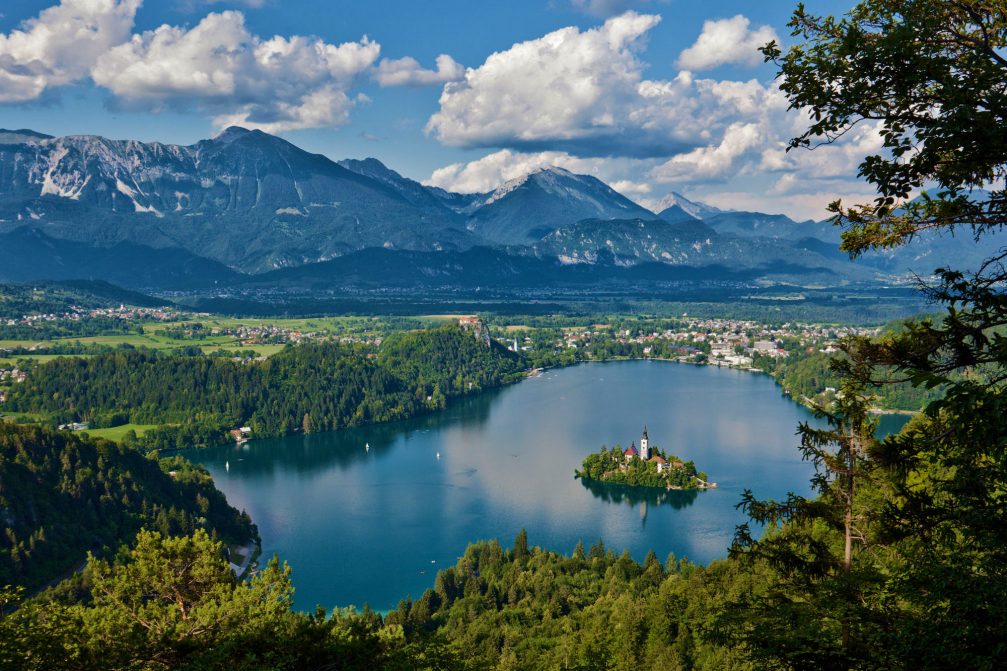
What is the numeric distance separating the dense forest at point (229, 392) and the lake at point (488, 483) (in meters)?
3.95

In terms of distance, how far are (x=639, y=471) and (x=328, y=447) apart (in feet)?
86.6

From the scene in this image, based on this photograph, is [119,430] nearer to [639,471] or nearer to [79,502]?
[79,502]

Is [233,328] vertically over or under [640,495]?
over

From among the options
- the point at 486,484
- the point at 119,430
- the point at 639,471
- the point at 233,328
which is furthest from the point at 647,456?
the point at 233,328

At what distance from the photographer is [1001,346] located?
4.07 meters

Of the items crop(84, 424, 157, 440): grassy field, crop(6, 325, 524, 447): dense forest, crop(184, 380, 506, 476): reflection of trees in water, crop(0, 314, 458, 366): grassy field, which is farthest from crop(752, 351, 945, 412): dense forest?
crop(0, 314, 458, 366): grassy field

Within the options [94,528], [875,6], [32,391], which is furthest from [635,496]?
[32,391]

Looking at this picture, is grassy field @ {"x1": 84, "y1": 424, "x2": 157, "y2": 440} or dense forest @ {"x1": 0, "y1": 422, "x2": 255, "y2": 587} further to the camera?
grassy field @ {"x1": 84, "y1": 424, "x2": 157, "y2": 440}

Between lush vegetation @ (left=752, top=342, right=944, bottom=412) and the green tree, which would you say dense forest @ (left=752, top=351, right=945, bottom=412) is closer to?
lush vegetation @ (left=752, top=342, right=944, bottom=412)

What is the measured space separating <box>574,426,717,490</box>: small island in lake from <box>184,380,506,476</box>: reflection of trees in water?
17.6 metres

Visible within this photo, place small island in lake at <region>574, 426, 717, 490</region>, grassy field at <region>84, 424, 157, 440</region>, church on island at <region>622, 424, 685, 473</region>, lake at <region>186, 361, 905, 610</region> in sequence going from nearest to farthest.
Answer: lake at <region>186, 361, 905, 610</region> → small island in lake at <region>574, 426, 717, 490</region> → church on island at <region>622, 424, 685, 473</region> → grassy field at <region>84, 424, 157, 440</region>

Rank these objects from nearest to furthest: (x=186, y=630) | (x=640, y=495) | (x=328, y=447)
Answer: (x=186, y=630) < (x=640, y=495) < (x=328, y=447)

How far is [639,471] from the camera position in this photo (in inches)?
1762

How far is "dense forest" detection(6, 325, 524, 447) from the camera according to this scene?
64688 mm
